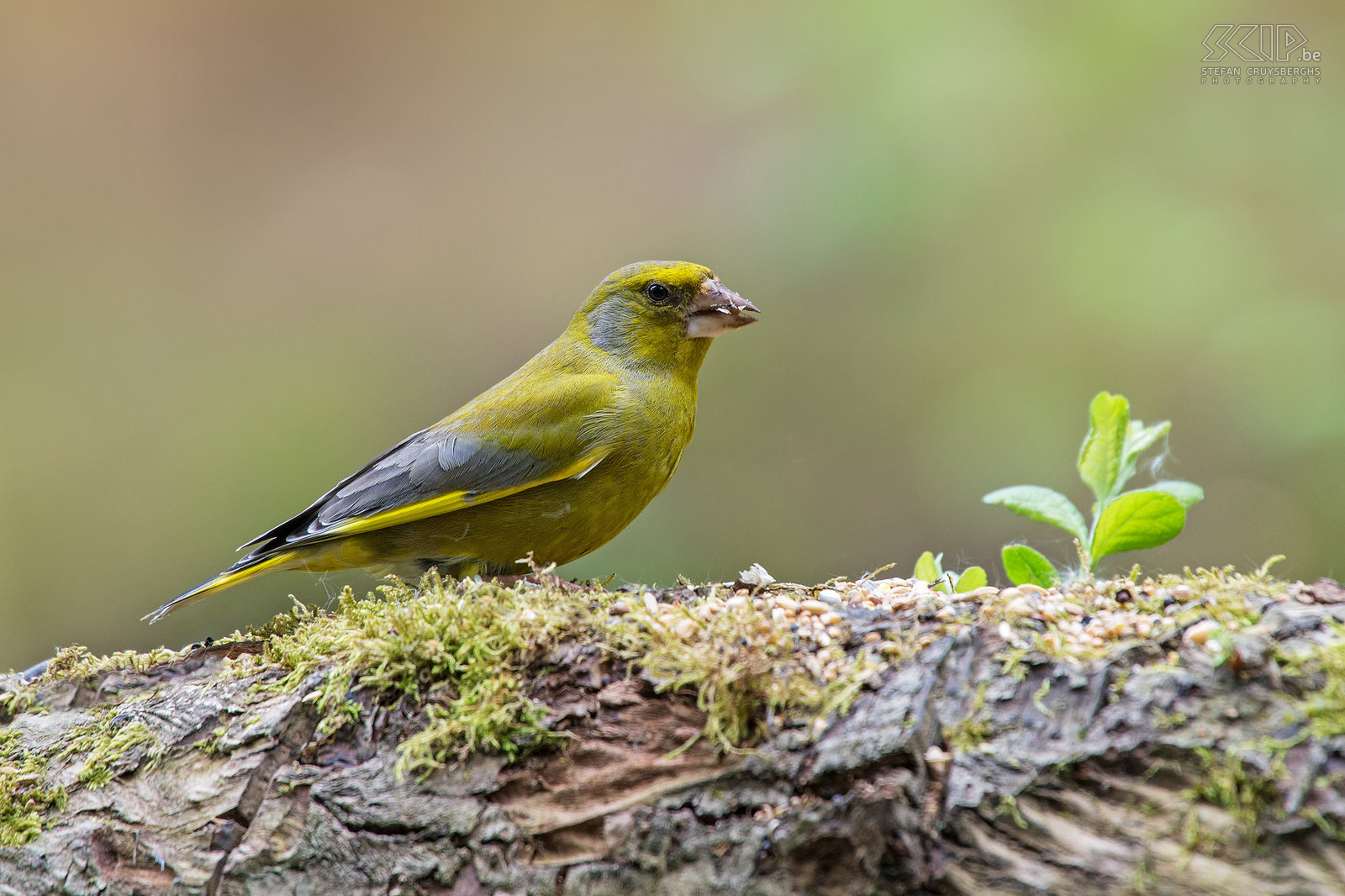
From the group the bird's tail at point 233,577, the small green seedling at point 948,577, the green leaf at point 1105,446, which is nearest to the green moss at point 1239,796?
the small green seedling at point 948,577

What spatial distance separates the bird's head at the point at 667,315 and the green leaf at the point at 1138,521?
1.71 m

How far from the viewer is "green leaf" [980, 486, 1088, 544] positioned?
2881 mm

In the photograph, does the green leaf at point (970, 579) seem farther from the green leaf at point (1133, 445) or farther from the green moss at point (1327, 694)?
the green moss at point (1327, 694)

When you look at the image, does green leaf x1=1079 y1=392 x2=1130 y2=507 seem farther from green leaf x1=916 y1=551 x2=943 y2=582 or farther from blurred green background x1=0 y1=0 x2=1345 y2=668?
blurred green background x1=0 y1=0 x2=1345 y2=668

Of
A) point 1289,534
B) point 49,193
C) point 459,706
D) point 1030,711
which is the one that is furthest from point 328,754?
point 49,193

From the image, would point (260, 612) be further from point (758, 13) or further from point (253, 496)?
point (758, 13)

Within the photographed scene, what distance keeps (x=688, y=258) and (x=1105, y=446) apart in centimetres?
459

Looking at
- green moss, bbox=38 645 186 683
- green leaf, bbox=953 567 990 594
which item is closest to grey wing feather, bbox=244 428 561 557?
green moss, bbox=38 645 186 683

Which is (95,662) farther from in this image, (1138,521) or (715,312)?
(1138,521)

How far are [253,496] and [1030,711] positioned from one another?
19.1 feet

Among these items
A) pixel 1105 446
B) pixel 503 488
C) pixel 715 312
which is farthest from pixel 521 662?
pixel 715 312

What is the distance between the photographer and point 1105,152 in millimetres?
6387

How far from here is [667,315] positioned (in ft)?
13.2

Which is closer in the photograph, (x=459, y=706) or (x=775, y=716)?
(x=775, y=716)
